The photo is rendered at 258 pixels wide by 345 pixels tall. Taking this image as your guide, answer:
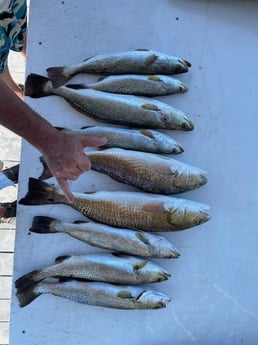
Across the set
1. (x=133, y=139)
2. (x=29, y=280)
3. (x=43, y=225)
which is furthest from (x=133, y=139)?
(x=29, y=280)

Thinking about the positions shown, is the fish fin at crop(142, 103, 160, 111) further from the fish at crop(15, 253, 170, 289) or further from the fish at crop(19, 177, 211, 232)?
the fish at crop(15, 253, 170, 289)

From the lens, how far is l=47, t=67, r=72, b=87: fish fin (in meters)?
1.34

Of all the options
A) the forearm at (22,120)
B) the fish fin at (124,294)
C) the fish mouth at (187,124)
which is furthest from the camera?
the fish mouth at (187,124)

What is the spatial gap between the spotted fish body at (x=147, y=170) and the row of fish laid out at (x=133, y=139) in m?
0.02

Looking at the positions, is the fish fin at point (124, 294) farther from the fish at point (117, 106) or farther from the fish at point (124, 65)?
the fish at point (124, 65)

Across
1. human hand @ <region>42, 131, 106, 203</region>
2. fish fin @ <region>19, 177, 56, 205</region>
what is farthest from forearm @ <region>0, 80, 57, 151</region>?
fish fin @ <region>19, 177, 56, 205</region>

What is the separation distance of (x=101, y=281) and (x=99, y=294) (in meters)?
0.04

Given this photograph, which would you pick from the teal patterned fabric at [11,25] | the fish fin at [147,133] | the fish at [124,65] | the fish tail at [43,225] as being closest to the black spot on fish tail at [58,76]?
the fish at [124,65]

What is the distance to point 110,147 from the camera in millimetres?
1293

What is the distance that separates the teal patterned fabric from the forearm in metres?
0.49

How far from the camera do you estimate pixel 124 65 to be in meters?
1.35

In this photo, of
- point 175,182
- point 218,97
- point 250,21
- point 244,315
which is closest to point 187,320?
point 244,315

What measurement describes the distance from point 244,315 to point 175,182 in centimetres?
43

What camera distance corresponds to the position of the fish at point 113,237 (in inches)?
48.9
